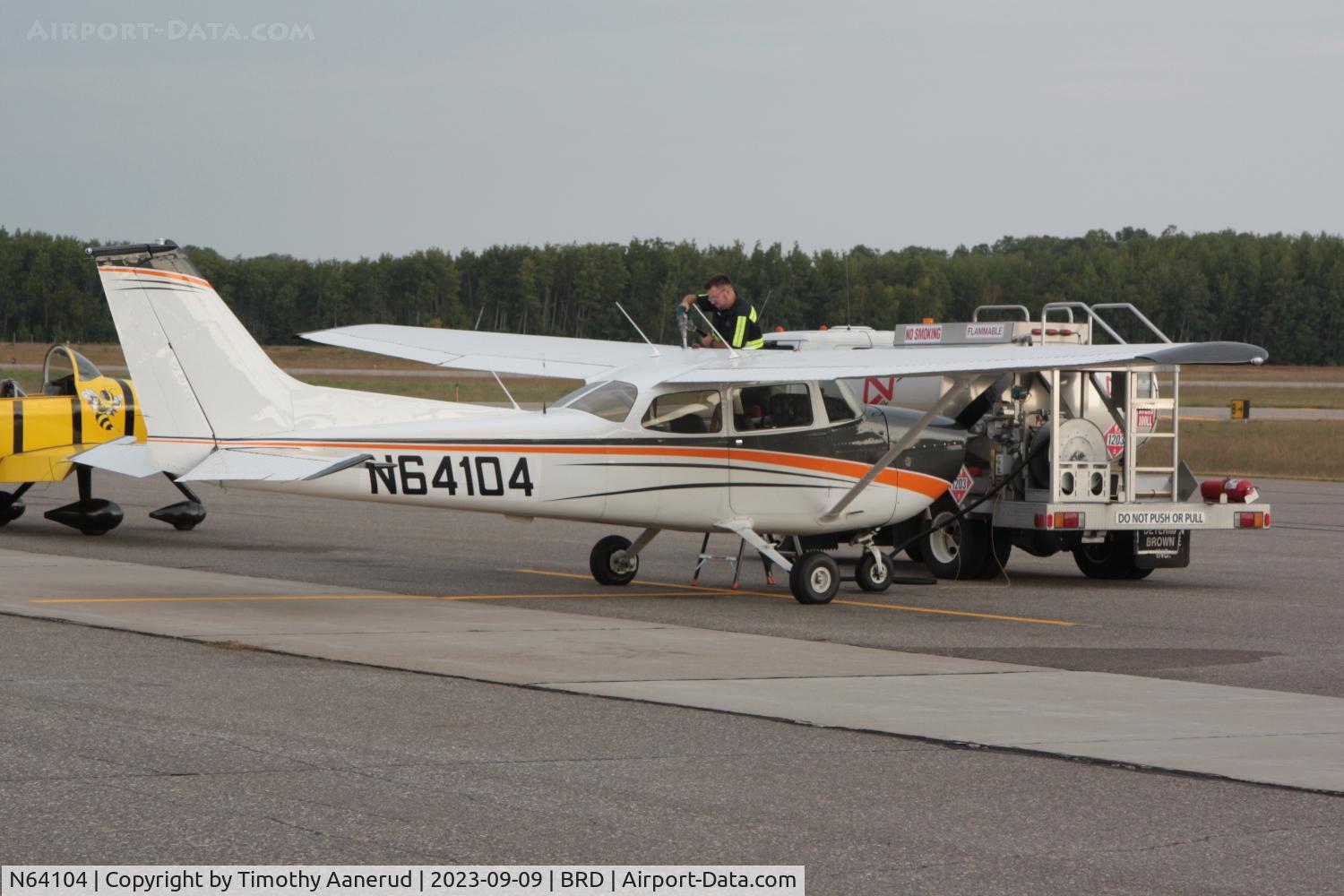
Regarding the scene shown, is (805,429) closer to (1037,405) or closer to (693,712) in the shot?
(1037,405)

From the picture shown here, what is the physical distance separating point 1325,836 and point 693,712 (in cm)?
336

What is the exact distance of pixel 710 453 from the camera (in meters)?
13.8

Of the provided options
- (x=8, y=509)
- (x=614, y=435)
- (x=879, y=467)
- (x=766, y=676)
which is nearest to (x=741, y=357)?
(x=614, y=435)

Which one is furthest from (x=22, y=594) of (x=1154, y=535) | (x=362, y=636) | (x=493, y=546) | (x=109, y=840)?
(x=1154, y=535)

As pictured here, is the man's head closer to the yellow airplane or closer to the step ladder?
the step ladder

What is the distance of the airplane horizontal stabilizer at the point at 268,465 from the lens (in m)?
11.7

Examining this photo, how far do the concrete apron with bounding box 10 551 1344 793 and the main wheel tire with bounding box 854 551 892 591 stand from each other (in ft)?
10.2

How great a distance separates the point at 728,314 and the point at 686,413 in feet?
5.44

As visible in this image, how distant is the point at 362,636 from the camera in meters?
11.1

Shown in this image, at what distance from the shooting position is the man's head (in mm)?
14961

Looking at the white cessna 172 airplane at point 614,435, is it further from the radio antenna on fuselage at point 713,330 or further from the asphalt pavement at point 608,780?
the asphalt pavement at point 608,780

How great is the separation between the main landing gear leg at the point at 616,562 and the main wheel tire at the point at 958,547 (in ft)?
9.81

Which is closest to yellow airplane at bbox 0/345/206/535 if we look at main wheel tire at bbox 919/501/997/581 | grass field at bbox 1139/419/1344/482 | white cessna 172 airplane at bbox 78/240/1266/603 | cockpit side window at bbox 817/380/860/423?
white cessna 172 airplane at bbox 78/240/1266/603

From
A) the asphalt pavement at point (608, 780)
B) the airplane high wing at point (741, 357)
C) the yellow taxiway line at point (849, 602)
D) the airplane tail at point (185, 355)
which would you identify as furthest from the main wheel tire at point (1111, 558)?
the airplane tail at point (185, 355)
